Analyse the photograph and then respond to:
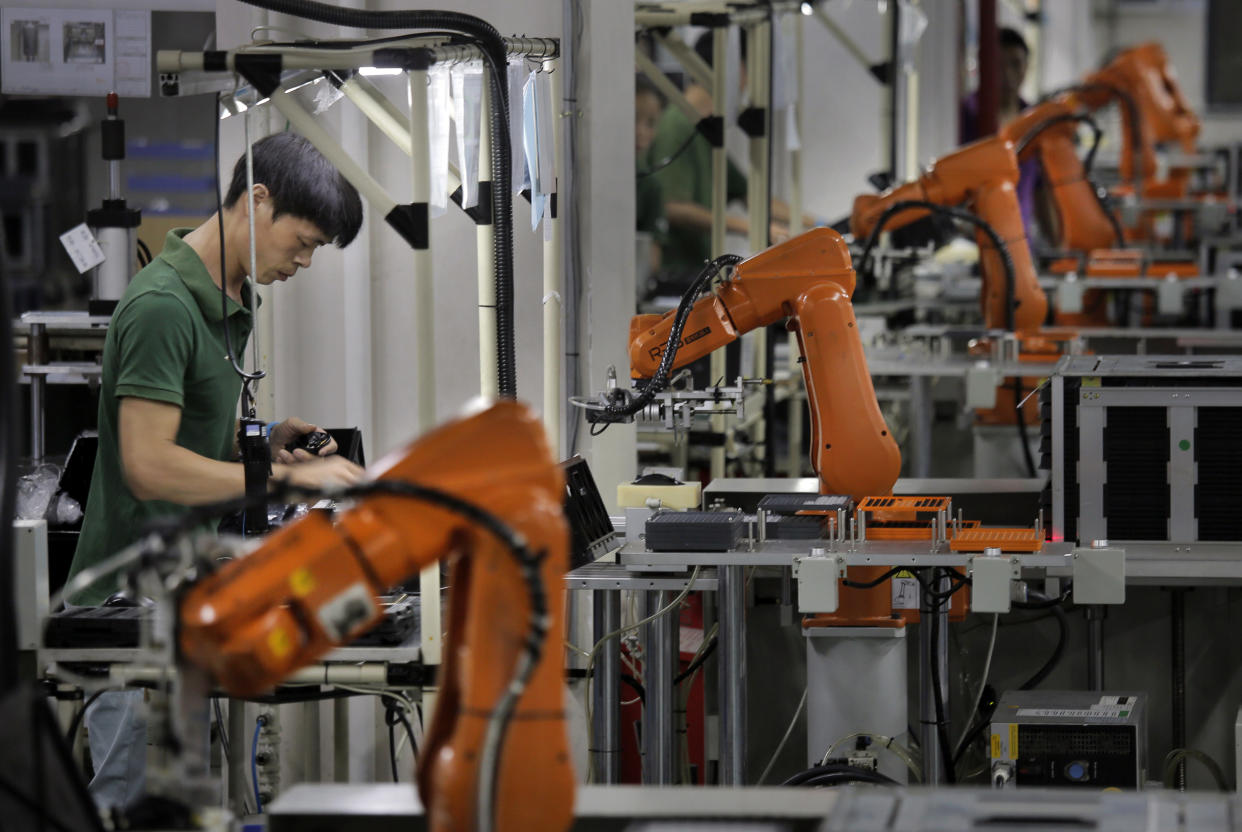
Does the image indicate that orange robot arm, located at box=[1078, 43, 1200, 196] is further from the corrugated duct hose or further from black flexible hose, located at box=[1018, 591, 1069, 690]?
the corrugated duct hose

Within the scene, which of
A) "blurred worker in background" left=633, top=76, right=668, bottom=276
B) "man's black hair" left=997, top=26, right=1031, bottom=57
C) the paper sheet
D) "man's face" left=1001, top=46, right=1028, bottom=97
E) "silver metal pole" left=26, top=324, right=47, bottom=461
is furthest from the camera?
"man's face" left=1001, top=46, right=1028, bottom=97

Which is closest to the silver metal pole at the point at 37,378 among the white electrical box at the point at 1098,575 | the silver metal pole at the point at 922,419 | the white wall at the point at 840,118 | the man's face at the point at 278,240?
the man's face at the point at 278,240

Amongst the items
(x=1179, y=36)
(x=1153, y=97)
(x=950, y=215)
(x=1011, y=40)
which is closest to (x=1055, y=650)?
(x=950, y=215)

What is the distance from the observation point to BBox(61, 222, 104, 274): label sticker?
179 inches

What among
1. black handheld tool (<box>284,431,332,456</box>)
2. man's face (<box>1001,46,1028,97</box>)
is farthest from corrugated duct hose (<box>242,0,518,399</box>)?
man's face (<box>1001,46,1028,97</box>)

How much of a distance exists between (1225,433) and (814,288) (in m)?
0.87

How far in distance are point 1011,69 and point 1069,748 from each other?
800 centimetres

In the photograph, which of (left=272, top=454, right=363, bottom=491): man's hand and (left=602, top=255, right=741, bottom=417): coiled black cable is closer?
(left=272, top=454, right=363, bottom=491): man's hand

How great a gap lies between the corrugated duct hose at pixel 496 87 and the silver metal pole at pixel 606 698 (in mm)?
659

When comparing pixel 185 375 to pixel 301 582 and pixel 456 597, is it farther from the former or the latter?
pixel 301 582

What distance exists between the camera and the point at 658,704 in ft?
11.2

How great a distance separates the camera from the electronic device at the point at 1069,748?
319cm

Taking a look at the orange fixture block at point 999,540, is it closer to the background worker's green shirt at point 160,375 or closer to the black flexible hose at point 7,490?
the background worker's green shirt at point 160,375

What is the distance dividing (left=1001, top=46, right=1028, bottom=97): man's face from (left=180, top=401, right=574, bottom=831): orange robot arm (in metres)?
9.38
